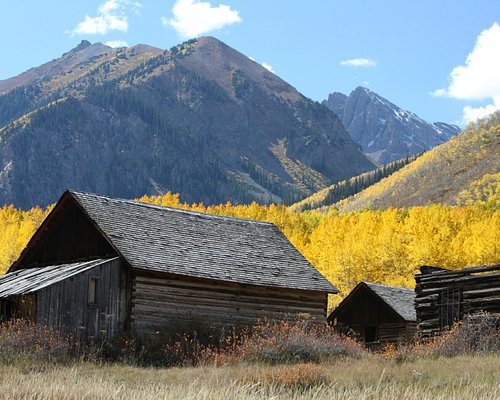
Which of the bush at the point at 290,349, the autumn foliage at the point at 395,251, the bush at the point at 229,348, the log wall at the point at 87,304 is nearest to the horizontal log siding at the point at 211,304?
the log wall at the point at 87,304

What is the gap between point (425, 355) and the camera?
24016mm

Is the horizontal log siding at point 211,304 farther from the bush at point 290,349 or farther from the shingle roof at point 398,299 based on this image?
the shingle roof at point 398,299

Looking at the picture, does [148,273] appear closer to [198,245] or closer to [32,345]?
[198,245]

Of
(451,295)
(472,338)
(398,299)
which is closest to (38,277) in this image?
(451,295)

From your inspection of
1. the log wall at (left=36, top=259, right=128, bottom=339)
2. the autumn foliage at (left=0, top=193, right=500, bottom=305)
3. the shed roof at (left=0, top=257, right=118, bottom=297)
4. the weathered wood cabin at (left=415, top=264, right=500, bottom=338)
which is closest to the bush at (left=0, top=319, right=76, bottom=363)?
the log wall at (left=36, top=259, right=128, bottom=339)

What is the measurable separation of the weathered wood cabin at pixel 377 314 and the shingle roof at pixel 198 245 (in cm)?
778

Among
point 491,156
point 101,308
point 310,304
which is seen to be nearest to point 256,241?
point 310,304

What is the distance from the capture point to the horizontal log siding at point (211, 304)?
31.5m

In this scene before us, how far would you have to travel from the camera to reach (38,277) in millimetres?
32000

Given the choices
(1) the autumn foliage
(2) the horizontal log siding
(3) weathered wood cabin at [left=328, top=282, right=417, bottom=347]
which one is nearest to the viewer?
(2) the horizontal log siding

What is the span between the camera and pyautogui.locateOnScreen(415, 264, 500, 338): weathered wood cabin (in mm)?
27375

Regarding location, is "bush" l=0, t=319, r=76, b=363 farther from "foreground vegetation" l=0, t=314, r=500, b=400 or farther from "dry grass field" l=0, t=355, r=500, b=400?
"dry grass field" l=0, t=355, r=500, b=400

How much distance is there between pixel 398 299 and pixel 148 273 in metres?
17.9

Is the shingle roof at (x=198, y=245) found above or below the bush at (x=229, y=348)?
above
